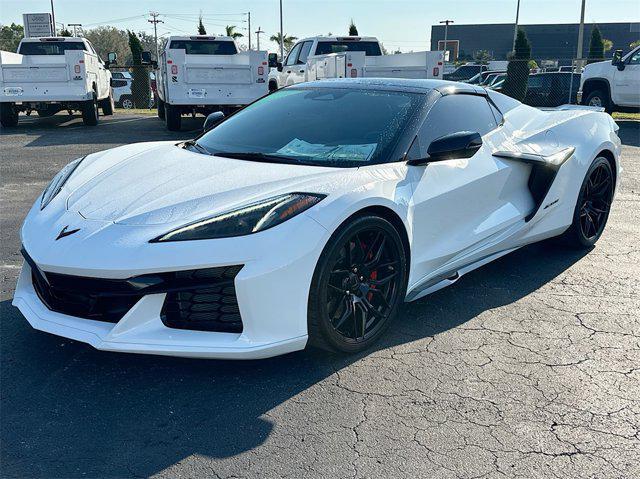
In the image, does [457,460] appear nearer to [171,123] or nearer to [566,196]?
[566,196]

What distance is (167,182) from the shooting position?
3416 millimetres

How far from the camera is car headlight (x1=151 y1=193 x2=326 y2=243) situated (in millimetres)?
2838

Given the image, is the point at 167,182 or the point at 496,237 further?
A: the point at 496,237

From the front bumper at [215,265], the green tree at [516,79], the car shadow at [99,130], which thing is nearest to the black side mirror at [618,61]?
the green tree at [516,79]

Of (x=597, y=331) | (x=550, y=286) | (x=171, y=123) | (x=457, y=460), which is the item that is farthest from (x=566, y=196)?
(x=171, y=123)

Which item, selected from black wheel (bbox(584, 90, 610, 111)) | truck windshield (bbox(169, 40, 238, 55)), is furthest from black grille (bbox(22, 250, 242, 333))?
black wheel (bbox(584, 90, 610, 111))

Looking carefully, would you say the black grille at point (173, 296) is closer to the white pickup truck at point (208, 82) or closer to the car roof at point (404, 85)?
the car roof at point (404, 85)

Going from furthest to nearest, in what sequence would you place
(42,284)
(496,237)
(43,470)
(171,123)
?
(171,123), (496,237), (42,284), (43,470)

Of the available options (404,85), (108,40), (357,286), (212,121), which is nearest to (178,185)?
(357,286)

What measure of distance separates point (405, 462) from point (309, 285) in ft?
2.89

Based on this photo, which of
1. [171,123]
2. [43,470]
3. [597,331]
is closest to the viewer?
[43,470]

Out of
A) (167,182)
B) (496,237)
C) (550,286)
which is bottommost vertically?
(550,286)

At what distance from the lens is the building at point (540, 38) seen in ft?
285

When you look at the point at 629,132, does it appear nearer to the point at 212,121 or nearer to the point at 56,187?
the point at 212,121
